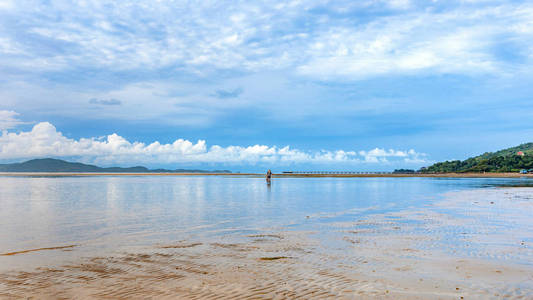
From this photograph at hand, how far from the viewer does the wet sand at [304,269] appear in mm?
9945

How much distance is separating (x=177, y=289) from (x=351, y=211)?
21.7 meters

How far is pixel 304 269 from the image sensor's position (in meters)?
12.2

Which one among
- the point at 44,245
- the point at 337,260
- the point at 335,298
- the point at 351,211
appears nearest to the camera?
the point at 335,298

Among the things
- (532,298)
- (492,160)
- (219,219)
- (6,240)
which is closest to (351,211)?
(219,219)

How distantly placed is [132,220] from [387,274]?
58.8ft

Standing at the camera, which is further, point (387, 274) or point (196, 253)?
point (196, 253)

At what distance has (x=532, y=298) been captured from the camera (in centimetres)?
955

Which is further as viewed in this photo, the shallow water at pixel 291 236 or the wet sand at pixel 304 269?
the shallow water at pixel 291 236

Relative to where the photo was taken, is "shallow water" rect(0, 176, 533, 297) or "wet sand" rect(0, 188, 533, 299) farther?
"shallow water" rect(0, 176, 533, 297)

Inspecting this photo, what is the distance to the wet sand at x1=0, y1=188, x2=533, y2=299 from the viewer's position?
32.6ft

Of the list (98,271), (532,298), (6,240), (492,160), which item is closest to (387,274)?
(532,298)

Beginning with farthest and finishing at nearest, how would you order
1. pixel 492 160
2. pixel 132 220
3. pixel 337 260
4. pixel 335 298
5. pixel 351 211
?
1. pixel 492 160
2. pixel 351 211
3. pixel 132 220
4. pixel 337 260
5. pixel 335 298

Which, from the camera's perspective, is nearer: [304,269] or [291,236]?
[304,269]

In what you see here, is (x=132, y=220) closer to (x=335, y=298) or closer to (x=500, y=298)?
(x=335, y=298)
